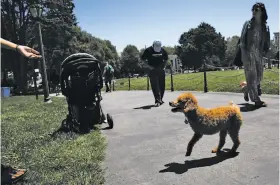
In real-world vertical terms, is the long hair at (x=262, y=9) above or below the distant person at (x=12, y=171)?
above

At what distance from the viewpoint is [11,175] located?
438cm

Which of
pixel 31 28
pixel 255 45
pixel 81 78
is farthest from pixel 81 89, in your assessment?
pixel 31 28

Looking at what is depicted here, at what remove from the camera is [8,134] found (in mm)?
8281

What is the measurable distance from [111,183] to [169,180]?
698 mm

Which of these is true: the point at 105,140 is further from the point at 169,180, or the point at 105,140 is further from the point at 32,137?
the point at 169,180

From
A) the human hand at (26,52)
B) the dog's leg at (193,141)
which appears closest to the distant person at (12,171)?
the human hand at (26,52)

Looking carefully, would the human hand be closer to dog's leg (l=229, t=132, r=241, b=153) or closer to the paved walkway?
the paved walkway

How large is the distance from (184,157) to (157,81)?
681cm

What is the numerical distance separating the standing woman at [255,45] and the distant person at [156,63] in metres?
3.21

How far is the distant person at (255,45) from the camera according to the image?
8.77 m

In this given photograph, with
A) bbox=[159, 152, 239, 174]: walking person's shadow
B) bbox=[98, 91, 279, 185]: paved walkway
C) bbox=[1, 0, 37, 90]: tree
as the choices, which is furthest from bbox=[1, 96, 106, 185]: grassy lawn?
bbox=[1, 0, 37, 90]: tree

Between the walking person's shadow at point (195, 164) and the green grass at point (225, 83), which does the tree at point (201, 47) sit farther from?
the walking person's shadow at point (195, 164)

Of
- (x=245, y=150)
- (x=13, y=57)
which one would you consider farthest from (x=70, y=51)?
(x=245, y=150)

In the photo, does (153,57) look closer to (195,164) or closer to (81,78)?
(81,78)
